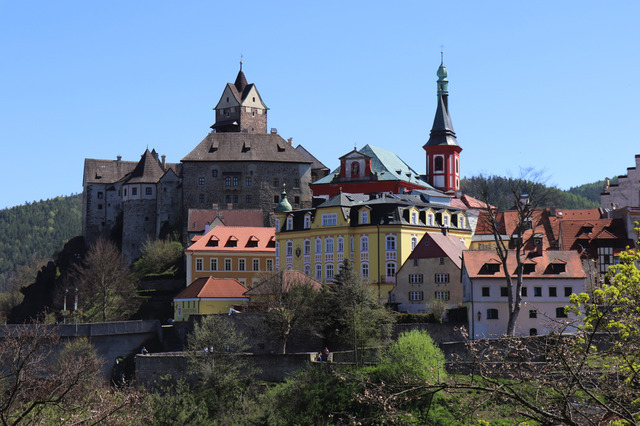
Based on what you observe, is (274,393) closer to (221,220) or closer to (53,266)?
(221,220)

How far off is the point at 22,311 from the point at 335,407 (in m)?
56.4

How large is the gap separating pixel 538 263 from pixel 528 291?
1.84m

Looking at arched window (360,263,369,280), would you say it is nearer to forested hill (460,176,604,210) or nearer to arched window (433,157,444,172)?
forested hill (460,176,604,210)

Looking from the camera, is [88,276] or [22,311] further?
[22,311]

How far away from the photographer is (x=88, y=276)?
83.4m

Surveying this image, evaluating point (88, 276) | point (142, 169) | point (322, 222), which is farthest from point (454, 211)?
point (142, 169)

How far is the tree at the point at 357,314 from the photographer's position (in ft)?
171

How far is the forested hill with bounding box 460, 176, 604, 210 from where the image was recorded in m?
90.8

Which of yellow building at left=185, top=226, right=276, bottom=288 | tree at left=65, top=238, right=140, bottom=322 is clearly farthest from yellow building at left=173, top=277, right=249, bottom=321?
tree at left=65, top=238, right=140, bottom=322

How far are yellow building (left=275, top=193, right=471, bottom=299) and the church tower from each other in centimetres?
2080

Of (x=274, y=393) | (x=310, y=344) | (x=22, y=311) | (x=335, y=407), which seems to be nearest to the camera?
(x=335, y=407)

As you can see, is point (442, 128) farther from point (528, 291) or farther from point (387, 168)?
point (528, 291)

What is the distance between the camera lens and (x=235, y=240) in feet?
248

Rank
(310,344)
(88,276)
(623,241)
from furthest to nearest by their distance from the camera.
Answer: (88,276)
(623,241)
(310,344)
